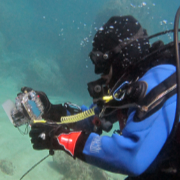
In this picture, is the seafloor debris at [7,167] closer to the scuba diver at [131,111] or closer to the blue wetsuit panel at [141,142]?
the scuba diver at [131,111]

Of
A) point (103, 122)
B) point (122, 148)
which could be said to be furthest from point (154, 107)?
point (103, 122)

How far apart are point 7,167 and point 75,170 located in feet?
8.65

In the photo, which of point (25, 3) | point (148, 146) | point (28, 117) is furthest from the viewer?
point (25, 3)

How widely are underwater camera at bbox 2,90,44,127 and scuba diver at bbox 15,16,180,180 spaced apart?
303mm

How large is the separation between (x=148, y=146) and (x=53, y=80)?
1844 cm

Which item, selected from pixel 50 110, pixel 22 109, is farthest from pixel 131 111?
pixel 50 110

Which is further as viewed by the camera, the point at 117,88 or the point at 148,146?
the point at 117,88

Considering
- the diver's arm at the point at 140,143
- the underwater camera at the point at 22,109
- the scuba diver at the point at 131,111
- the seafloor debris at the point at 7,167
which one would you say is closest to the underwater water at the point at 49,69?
the seafloor debris at the point at 7,167

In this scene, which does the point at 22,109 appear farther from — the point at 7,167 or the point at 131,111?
the point at 7,167

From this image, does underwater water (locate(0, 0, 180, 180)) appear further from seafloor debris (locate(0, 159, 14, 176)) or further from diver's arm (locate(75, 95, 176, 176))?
diver's arm (locate(75, 95, 176, 176))

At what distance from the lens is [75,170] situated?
675 cm

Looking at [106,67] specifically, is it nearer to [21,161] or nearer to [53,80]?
[21,161]

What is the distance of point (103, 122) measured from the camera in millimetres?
2410

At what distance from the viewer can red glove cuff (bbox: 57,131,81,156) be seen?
5.22ft
